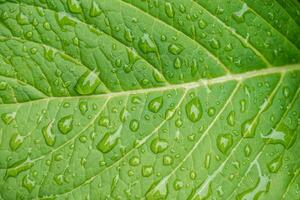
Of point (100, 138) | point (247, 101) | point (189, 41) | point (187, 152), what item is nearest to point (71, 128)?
point (100, 138)

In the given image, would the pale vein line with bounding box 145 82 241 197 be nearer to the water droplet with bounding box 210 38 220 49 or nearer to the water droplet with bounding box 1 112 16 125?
the water droplet with bounding box 210 38 220 49

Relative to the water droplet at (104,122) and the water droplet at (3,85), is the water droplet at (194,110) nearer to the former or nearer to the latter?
the water droplet at (104,122)

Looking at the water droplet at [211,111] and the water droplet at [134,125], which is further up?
the water droplet at [211,111]

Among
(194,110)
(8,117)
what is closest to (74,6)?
(8,117)

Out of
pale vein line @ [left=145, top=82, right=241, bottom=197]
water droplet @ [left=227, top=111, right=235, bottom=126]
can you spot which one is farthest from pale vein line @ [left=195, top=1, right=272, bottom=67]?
water droplet @ [left=227, top=111, right=235, bottom=126]

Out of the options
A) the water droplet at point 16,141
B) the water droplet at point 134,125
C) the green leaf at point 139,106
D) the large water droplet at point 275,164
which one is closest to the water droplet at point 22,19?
the green leaf at point 139,106
